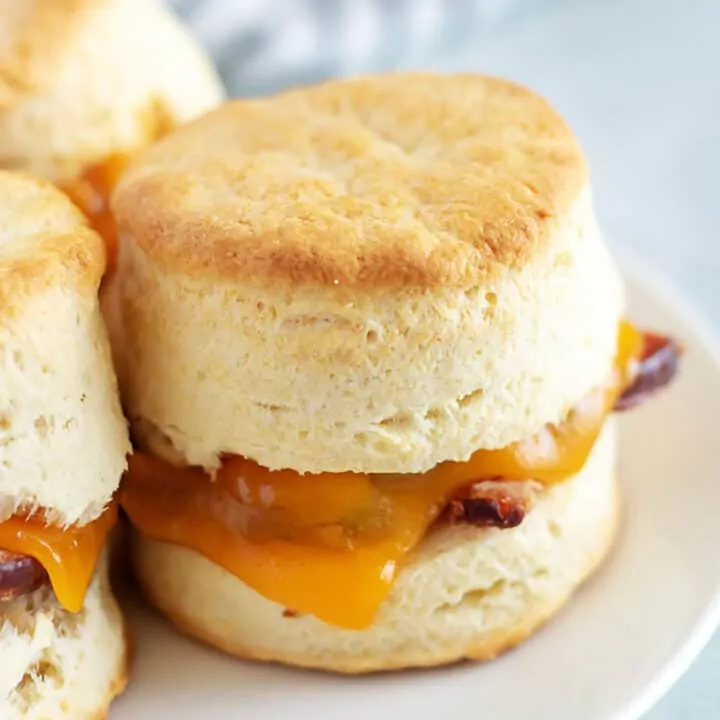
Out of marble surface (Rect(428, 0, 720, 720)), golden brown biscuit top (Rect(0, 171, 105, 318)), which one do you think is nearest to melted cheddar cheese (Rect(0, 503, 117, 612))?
golden brown biscuit top (Rect(0, 171, 105, 318))

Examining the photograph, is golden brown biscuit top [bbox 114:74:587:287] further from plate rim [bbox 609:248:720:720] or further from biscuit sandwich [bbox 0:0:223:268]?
plate rim [bbox 609:248:720:720]

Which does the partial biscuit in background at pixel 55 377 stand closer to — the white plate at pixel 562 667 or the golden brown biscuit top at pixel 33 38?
the white plate at pixel 562 667

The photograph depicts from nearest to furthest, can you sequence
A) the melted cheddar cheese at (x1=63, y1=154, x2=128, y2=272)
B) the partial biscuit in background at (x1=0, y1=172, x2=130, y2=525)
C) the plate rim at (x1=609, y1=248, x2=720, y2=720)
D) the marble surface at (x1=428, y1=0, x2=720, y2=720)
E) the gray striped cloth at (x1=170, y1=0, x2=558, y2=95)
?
the partial biscuit in background at (x1=0, y1=172, x2=130, y2=525)
the plate rim at (x1=609, y1=248, x2=720, y2=720)
the melted cheddar cheese at (x1=63, y1=154, x2=128, y2=272)
the marble surface at (x1=428, y1=0, x2=720, y2=720)
the gray striped cloth at (x1=170, y1=0, x2=558, y2=95)

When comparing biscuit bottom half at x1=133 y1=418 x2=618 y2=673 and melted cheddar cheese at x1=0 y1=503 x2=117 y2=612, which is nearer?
melted cheddar cheese at x1=0 y1=503 x2=117 y2=612

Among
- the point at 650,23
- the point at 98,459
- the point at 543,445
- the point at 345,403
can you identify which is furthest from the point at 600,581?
the point at 650,23

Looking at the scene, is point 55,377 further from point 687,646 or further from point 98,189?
point 687,646

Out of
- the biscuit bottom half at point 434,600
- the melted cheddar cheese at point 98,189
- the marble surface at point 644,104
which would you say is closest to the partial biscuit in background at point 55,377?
the biscuit bottom half at point 434,600

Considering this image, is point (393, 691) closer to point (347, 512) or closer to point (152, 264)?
point (347, 512)
